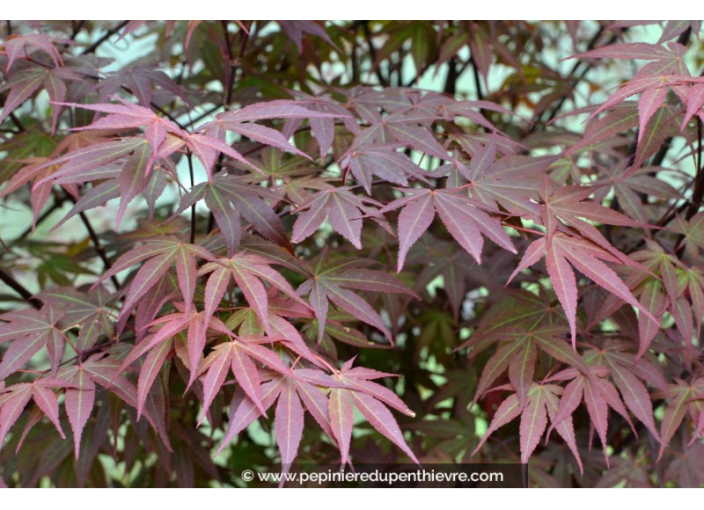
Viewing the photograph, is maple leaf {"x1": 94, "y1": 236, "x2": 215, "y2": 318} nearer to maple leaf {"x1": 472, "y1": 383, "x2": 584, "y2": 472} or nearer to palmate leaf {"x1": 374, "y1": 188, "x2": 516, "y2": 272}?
palmate leaf {"x1": 374, "y1": 188, "x2": 516, "y2": 272}

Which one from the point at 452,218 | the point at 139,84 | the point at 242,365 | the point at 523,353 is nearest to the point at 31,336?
the point at 242,365

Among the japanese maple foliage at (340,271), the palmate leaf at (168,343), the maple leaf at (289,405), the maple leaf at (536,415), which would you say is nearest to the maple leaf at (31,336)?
the japanese maple foliage at (340,271)

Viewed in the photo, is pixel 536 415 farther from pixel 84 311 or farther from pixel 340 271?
pixel 84 311

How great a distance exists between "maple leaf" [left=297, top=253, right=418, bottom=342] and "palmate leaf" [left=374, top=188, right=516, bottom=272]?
111 millimetres

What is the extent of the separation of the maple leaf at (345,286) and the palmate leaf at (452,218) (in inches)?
4.4

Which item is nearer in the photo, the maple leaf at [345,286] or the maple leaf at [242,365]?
the maple leaf at [242,365]

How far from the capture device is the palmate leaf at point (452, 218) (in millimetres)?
771

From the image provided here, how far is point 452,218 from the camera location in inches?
31.2

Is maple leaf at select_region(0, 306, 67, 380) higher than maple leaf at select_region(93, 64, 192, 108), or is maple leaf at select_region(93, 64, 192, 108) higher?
maple leaf at select_region(93, 64, 192, 108)

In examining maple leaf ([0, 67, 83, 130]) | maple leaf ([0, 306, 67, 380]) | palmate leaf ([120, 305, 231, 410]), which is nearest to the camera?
palmate leaf ([120, 305, 231, 410])

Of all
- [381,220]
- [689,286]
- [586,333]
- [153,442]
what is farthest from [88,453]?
[689,286]

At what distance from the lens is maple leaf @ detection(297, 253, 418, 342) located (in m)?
0.88

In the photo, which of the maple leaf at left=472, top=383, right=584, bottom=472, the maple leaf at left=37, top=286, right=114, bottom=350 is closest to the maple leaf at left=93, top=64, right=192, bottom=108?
the maple leaf at left=37, top=286, right=114, bottom=350

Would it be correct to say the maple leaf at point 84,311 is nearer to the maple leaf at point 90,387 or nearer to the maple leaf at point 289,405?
the maple leaf at point 90,387
